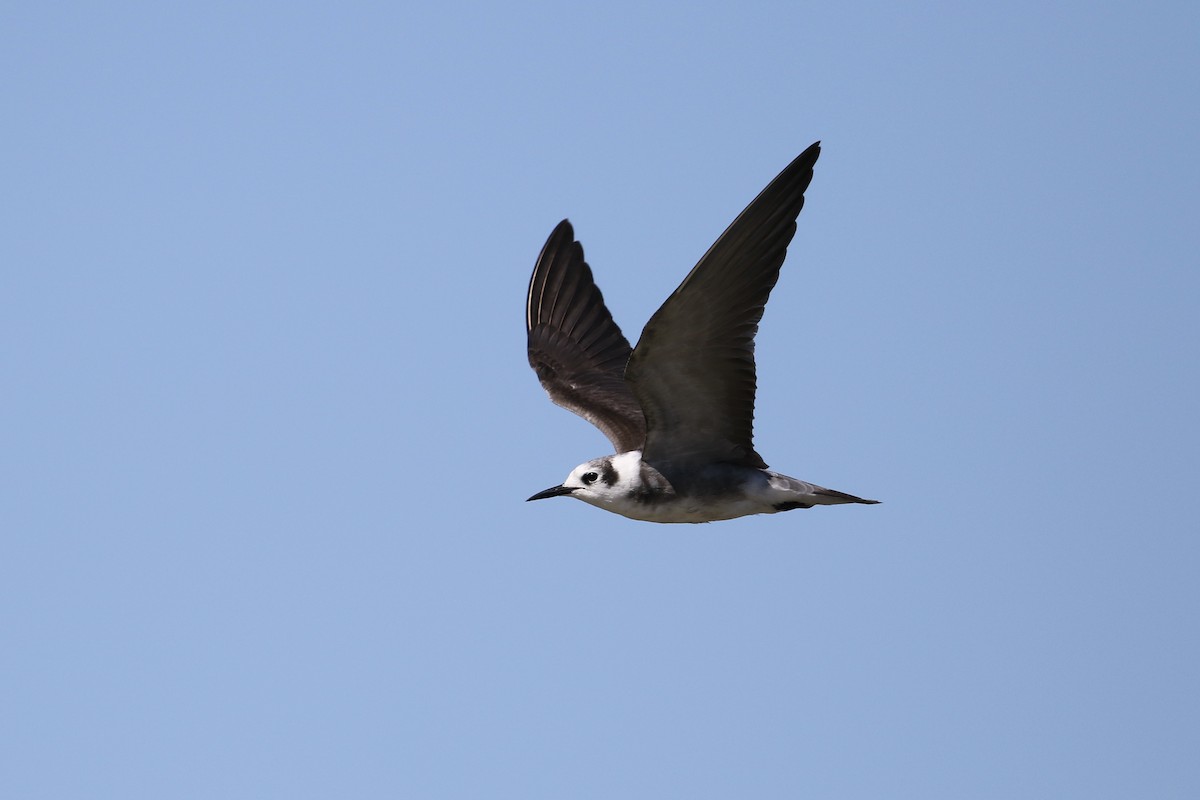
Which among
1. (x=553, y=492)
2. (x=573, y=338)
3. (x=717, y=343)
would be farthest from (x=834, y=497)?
(x=573, y=338)

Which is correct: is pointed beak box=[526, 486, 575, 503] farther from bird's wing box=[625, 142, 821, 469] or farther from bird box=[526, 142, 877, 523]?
bird's wing box=[625, 142, 821, 469]

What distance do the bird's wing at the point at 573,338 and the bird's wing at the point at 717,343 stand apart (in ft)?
8.25

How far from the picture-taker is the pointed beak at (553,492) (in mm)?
13195

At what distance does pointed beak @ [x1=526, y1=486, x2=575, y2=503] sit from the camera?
13.2 metres

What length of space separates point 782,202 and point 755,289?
0.78 metres

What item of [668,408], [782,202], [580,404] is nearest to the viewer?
[782,202]

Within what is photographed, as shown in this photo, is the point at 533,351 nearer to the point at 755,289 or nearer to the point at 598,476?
the point at 598,476

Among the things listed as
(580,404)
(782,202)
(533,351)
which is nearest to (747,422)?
(782,202)

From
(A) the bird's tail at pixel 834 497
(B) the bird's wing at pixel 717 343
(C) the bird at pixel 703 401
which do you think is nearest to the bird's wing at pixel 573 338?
(C) the bird at pixel 703 401

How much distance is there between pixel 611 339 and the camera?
16.1m

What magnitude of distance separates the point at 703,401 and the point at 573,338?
441 cm

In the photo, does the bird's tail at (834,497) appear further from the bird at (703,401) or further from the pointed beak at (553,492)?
the pointed beak at (553,492)

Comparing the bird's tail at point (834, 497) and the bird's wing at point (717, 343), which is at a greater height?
the bird's wing at point (717, 343)

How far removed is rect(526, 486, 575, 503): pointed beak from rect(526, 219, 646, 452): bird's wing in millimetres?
1657
